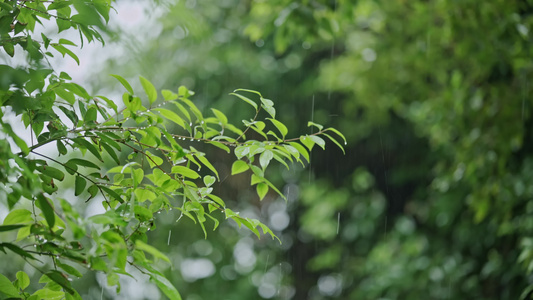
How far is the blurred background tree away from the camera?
2.85m

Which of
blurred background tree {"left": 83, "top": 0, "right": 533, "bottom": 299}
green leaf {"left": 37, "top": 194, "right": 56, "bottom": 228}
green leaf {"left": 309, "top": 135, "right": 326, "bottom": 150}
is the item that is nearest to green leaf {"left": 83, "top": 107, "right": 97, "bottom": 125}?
green leaf {"left": 37, "top": 194, "right": 56, "bottom": 228}

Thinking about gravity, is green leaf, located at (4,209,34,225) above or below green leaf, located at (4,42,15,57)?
below

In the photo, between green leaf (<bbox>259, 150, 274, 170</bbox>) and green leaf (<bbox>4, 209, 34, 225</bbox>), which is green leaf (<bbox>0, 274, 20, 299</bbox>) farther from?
green leaf (<bbox>259, 150, 274, 170</bbox>)

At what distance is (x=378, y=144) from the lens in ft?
14.8

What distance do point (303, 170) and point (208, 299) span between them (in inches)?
53.9

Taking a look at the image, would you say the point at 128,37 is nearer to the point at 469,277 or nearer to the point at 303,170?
the point at 469,277

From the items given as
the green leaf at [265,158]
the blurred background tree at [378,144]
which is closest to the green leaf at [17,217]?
the green leaf at [265,158]

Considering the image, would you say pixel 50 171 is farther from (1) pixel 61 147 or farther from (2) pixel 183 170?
(2) pixel 183 170

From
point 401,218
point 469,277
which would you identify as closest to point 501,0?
point 469,277

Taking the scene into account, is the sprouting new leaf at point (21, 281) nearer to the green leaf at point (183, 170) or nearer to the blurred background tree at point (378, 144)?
the green leaf at point (183, 170)

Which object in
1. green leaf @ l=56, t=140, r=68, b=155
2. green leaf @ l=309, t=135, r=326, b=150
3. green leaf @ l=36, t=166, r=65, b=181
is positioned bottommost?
green leaf @ l=36, t=166, r=65, b=181

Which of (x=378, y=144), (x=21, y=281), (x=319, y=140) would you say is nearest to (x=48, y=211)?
(x=21, y=281)

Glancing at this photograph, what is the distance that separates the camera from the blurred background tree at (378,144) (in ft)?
9.34

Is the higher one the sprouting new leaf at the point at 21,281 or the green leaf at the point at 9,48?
the green leaf at the point at 9,48
